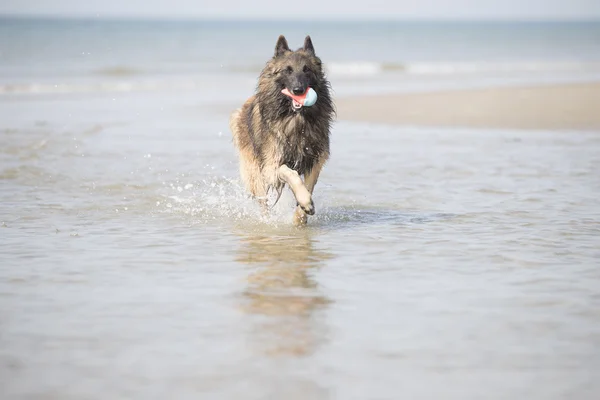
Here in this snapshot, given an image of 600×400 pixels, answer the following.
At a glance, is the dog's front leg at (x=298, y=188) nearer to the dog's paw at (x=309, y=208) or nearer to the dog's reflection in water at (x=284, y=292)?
the dog's paw at (x=309, y=208)

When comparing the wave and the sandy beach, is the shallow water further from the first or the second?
the wave

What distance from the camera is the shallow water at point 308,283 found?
3467 millimetres

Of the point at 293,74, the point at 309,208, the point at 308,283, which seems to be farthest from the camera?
the point at 293,74

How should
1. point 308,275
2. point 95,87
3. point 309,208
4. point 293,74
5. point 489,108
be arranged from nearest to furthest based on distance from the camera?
point 308,275
point 309,208
point 293,74
point 489,108
point 95,87

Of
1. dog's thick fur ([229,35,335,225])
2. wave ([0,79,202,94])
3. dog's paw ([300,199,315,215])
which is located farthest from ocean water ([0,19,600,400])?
wave ([0,79,202,94])

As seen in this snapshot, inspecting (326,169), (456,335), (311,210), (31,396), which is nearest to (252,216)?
(311,210)

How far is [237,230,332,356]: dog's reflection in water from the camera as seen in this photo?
12.8 ft

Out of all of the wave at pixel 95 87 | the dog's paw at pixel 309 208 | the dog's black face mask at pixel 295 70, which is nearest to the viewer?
the dog's paw at pixel 309 208

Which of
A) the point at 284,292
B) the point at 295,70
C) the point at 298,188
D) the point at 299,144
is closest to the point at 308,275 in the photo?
the point at 284,292

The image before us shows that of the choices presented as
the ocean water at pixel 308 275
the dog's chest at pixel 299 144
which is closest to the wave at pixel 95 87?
the ocean water at pixel 308 275

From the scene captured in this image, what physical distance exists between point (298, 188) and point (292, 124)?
534mm

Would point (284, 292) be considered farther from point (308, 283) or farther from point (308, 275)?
point (308, 275)

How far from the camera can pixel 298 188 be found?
654cm

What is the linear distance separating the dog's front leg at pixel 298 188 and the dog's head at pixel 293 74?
0.50 m
